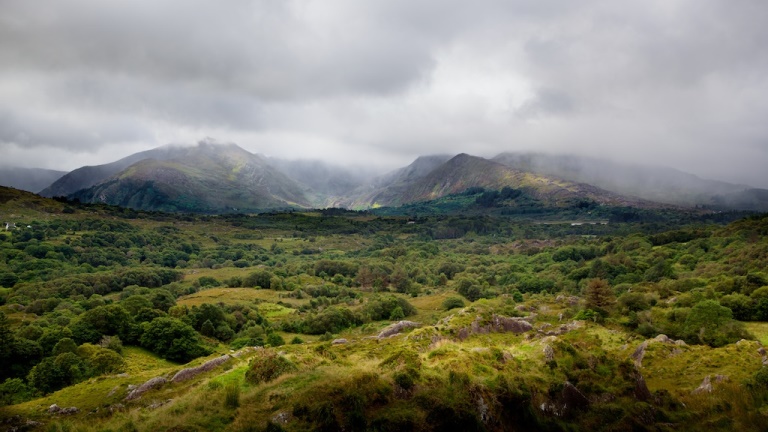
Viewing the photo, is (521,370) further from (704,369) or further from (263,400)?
(704,369)

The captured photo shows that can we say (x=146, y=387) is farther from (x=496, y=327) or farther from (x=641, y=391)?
(x=496, y=327)

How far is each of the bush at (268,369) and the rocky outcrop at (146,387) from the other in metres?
10.5

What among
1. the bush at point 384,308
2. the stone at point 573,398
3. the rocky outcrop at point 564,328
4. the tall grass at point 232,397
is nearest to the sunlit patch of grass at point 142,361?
the tall grass at point 232,397

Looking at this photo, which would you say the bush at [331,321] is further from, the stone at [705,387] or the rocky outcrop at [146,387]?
the stone at [705,387]

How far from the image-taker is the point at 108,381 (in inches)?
1211

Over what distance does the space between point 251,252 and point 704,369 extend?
18941cm

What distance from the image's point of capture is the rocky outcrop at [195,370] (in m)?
28.5

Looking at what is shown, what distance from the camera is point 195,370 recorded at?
29.5 meters

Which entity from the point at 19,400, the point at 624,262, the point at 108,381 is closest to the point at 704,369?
the point at 108,381

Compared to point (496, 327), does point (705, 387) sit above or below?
above

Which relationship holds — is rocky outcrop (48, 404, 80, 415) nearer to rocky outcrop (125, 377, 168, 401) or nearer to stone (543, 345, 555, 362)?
rocky outcrop (125, 377, 168, 401)

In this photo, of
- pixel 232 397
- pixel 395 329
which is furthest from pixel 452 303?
pixel 232 397

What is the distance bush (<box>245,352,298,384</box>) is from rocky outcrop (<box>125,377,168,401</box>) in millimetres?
10509

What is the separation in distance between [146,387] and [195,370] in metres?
3.20
